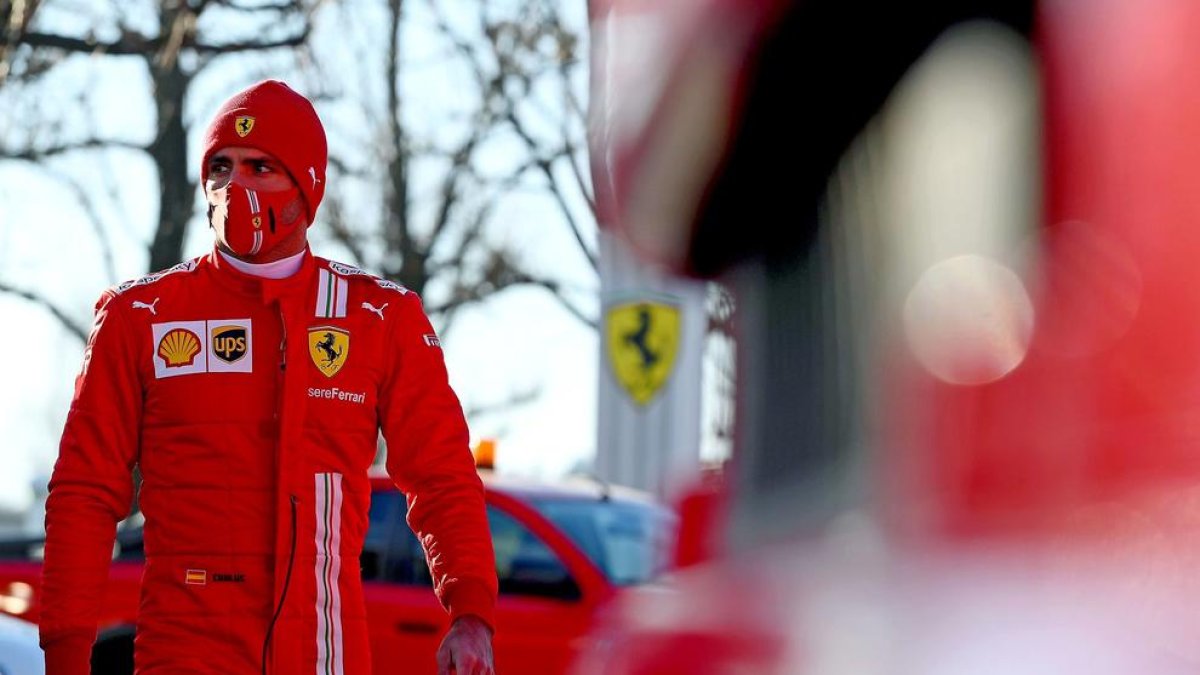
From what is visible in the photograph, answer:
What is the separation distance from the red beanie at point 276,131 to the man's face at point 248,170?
0.04 feet

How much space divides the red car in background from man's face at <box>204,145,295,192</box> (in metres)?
4.63

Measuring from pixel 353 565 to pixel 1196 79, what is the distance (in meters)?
1.66

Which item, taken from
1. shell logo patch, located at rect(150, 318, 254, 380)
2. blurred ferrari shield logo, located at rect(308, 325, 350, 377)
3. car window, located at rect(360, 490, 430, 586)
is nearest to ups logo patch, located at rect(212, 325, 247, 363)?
shell logo patch, located at rect(150, 318, 254, 380)

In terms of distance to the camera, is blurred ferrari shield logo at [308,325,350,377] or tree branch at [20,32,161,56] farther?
tree branch at [20,32,161,56]

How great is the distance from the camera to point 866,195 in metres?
2.69

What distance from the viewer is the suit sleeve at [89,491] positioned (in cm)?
320

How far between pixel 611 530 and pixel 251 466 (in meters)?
5.53

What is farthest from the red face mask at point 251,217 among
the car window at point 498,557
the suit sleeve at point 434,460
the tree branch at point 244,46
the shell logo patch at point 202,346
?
the tree branch at point 244,46

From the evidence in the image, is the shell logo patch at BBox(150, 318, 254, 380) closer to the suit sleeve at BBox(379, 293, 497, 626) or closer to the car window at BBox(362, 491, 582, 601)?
the suit sleeve at BBox(379, 293, 497, 626)

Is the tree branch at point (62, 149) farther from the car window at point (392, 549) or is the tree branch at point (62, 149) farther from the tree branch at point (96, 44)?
the car window at point (392, 549)

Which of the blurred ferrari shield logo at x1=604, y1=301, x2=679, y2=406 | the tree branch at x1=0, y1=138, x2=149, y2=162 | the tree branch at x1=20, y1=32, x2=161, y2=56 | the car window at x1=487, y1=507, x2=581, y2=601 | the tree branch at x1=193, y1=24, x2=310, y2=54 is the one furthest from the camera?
the tree branch at x1=0, y1=138, x2=149, y2=162

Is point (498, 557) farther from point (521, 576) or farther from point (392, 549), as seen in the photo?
point (392, 549)

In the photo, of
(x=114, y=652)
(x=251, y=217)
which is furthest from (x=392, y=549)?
(x=251, y=217)

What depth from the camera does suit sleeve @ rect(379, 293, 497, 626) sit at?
11.2 ft
